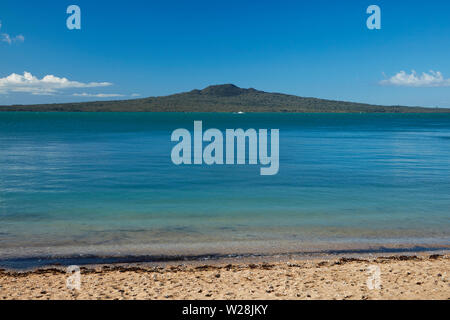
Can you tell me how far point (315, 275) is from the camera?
1073cm

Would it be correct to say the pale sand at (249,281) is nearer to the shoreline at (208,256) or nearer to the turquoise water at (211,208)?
the shoreline at (208,256)

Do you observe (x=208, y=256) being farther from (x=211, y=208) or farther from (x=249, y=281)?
(x=211, y=208)

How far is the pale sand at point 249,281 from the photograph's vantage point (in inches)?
368

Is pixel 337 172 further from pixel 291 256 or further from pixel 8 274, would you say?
pixel 8 274

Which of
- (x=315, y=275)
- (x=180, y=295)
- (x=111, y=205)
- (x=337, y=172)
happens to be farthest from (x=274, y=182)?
(x=180, y=295)

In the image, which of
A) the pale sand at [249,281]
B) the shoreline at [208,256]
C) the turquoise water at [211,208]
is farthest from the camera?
the turquoise water at [211,208]

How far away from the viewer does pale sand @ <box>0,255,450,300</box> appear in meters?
9.35

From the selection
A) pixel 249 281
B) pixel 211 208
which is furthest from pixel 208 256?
pixel 211 208

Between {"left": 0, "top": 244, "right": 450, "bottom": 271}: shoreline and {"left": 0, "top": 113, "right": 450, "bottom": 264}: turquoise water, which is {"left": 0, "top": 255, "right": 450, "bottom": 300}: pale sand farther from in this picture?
{"left": 0, "top": 113, "right": 450, "bottom": 264}: turquoise water

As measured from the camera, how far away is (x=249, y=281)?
10.3 meters

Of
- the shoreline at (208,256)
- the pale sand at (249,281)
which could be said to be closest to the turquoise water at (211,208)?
the shoreline at (208,256)

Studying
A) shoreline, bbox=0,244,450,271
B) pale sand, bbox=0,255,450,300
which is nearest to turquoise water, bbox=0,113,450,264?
shoreline, bbox=0,244,450,271

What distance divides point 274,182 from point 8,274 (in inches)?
700

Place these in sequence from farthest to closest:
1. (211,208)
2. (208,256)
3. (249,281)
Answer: (211,208) < (208,256) < (249,281)
